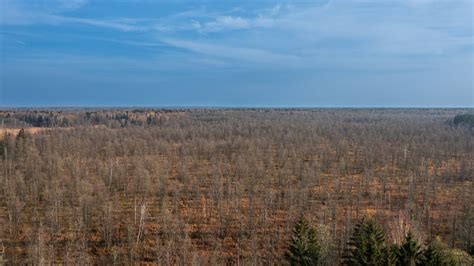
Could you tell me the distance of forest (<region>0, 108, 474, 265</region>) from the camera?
1542 inches

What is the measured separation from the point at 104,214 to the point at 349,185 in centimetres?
4079

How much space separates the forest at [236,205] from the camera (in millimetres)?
39156

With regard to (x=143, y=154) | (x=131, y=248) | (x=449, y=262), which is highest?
(x=143, y=154)

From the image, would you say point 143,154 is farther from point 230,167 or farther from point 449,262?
point 449,262

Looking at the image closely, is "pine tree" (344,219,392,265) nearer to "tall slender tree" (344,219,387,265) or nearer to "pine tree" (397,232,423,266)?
"tall slender tree" (344,219,387,265)

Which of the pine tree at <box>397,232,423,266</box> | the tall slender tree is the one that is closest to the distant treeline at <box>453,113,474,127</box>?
the tall slender tree

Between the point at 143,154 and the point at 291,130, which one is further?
the point at 291,130

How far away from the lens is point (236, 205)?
59.9m

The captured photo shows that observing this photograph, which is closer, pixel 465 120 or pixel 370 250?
pixel 370 250

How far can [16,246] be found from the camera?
149ft

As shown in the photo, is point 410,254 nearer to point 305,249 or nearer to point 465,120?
point 305,249

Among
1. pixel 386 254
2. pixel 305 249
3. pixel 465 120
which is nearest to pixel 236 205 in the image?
pixel 305 249

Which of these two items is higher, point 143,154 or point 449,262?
point 143,154

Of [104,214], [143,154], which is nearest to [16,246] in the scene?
[104,214]
